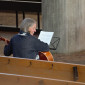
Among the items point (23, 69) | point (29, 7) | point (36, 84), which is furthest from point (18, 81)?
point (29, 7)

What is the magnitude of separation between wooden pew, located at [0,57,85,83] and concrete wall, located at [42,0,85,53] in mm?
5837

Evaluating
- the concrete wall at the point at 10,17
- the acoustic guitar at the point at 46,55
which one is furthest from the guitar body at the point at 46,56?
the concrete wall at the point at 10,17

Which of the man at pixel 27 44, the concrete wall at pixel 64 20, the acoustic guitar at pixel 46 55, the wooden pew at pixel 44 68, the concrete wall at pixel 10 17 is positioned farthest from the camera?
the concrete wall at pixel 10 17

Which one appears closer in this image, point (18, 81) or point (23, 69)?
point (18, 81)

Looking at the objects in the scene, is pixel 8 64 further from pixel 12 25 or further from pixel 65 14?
pixel 12 25

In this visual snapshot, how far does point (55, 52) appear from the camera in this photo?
40.9 feet

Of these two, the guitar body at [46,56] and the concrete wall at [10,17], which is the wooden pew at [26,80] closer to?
the guitar body at [46,56]

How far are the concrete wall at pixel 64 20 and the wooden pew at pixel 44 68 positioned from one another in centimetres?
584

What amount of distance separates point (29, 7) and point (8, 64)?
971 centimetres

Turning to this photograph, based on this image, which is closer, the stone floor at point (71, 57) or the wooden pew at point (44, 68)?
the wooden pew at point (44, 68)

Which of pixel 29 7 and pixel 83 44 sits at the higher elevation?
pixel 29 7

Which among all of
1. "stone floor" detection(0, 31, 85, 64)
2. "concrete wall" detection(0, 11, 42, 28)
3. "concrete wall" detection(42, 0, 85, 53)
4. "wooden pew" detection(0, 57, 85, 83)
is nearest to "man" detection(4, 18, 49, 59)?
"wooden pew" detection(0, 57, 85, 83)

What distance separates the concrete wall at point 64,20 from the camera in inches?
482

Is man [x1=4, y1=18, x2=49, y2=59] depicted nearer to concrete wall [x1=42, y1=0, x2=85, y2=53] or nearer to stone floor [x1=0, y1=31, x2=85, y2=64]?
stone floor [x1=0, y1=31, x2=85, y2=64]
